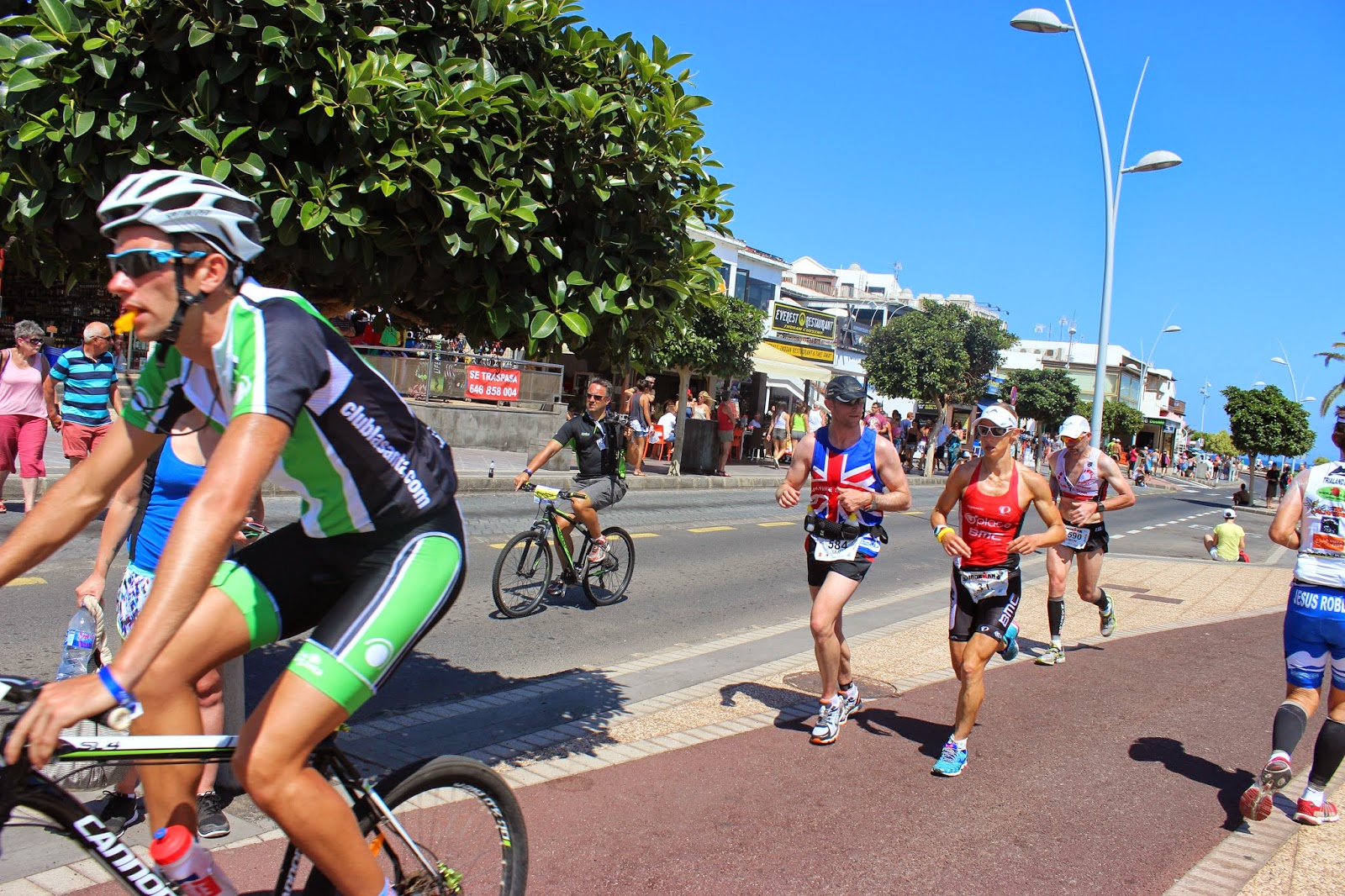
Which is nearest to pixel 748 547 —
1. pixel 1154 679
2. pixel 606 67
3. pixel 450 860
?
pixel 1154 679

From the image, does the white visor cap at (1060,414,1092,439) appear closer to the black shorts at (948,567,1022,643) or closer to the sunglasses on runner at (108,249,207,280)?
the black shorts at (948,567,1022,643)

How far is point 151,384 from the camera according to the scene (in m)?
2.76

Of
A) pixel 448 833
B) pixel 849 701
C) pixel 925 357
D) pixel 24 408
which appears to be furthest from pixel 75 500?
pixel 925 357

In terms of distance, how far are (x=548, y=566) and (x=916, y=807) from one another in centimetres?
488

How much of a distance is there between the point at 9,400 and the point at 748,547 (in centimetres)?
830

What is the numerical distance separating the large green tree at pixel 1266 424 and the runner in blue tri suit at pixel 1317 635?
4335 cm

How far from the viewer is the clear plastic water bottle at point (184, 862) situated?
249 centimetres

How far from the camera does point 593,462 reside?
381 inches

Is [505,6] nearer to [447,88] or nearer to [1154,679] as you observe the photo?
[447,88]

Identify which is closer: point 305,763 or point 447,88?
point 305,763

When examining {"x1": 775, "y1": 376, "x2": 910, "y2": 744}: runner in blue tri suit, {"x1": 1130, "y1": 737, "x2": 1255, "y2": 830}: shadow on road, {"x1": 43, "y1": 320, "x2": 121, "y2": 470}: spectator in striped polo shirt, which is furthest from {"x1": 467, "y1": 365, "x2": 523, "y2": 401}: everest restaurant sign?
{"x1": 1130, "y1": 737, "x2": 1255, "y2": 830}: shadow on road

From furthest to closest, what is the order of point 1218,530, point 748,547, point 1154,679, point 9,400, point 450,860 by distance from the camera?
point 1218,530 < point 748,547 < point 9,400 < point 1154,679 < point 450,860

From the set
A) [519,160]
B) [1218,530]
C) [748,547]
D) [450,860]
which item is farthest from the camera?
[1218,530]

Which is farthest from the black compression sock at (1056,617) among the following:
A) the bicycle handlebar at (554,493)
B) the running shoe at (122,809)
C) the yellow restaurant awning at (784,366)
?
the yellow restaurant awning at (784,366)
